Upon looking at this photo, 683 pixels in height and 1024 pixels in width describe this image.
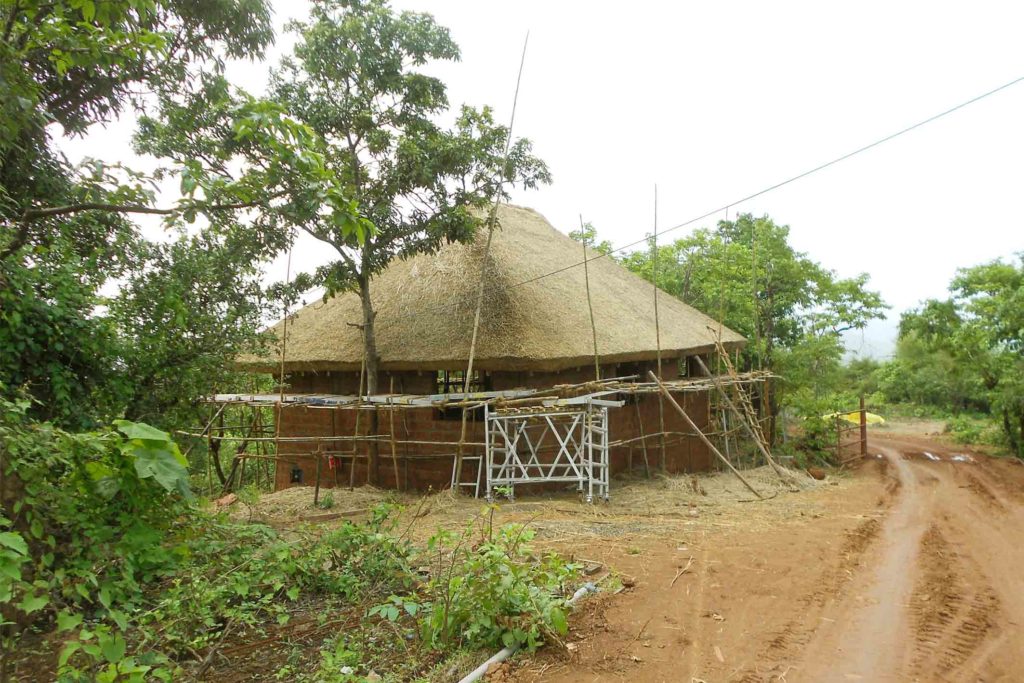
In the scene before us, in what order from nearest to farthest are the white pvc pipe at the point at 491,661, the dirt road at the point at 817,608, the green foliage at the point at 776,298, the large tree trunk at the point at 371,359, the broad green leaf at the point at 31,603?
1. the broad green leaf at the point at 31,603
2. the white pvc pipe at the point at 491,661
3. the dirt road at the point at 817,608
4. the large tree trunk at the point at 371,359
5. the green foliage at the point at 776,298

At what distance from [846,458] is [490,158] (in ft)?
→ 40.2

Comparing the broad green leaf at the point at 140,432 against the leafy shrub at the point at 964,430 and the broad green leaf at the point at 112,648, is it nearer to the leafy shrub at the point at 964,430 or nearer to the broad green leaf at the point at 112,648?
the broad green leaf at the point at 112,648

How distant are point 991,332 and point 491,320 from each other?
36.8ft

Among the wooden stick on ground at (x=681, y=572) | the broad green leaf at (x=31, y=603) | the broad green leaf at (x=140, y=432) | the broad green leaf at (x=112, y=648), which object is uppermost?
the broad green leaf at (x=140, y=432)

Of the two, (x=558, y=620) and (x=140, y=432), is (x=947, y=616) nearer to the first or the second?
(x=558, y=620)

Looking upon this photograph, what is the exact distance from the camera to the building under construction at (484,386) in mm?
9758

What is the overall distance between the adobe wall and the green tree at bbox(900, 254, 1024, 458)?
706 cm

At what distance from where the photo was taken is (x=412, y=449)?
35.5 ft

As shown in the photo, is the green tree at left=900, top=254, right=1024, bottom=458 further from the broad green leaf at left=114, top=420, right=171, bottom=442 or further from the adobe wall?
the broad green leaf at left=114, top=420, right=171, bottom=442

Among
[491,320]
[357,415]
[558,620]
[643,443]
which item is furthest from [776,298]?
[558,620]

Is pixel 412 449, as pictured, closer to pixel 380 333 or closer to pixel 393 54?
pixel 380 333

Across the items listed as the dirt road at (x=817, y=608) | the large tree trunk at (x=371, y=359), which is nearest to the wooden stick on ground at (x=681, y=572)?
the dirt road at (x=817, y=608)

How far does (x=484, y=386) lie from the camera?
36.4 ft

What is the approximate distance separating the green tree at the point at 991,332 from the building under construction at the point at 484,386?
572 cm
